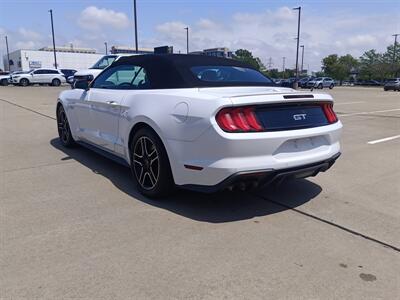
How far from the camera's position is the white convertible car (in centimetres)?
319

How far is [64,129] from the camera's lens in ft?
21.0

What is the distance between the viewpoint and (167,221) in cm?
340

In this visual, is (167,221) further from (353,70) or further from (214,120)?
(353,70)

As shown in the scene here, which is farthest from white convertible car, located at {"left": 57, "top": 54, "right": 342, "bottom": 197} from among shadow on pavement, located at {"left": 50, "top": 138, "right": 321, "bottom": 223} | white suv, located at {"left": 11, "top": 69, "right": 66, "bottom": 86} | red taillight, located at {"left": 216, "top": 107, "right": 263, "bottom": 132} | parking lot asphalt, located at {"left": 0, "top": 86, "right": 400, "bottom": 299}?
white suv, located at {"left": 11, "top": 69, "right": 66, "bottom": 86}

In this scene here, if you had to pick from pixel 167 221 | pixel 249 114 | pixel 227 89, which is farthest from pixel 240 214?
pixel 227 89

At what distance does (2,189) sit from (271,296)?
3382 millimetres

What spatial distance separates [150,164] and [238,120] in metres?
1.15

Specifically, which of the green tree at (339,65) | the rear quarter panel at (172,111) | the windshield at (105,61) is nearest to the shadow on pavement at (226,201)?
the rear quarter panel at (172,111)

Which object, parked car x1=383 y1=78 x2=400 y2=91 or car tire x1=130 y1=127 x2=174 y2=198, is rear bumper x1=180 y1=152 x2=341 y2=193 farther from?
parked car x1=383 y1=78 x2=400 y2=91

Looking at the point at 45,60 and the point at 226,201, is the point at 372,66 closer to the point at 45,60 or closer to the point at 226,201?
the point at 45,60

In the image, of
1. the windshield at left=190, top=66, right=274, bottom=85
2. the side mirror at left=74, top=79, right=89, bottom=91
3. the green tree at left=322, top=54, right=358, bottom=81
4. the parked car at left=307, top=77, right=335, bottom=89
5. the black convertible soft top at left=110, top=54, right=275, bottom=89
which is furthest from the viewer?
the green tree at left=322, top=54, right=358, bottom=81

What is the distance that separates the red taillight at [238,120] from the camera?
3166 mm

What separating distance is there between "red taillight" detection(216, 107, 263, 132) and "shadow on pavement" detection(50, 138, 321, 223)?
0.87 meters

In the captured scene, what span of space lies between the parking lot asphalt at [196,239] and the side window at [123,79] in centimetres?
115
